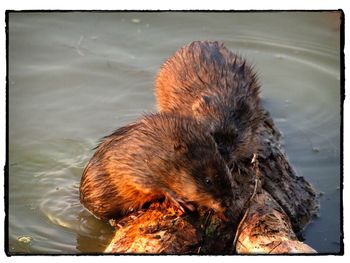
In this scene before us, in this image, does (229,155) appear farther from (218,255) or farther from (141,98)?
(141,98)

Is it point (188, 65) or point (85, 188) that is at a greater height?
point (188, 65)

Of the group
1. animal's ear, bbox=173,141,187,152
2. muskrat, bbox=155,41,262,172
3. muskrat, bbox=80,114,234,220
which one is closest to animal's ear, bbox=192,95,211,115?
muskrat, bbox=155,41,262,172

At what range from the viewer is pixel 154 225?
5.48 m

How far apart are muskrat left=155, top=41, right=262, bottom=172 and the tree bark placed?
441 millimetres

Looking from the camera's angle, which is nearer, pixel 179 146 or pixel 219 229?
pixel 219 229

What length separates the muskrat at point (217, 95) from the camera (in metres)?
6.62

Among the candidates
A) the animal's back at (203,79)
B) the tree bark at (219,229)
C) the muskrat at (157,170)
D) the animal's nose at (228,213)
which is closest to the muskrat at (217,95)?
the animal's back at (203,79)

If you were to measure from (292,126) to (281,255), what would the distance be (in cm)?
351

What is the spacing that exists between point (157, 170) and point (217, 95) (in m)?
1.41

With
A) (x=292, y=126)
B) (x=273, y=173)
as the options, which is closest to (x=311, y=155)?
(x=292, y=126)

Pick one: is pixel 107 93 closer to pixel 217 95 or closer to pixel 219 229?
pixel 217 95

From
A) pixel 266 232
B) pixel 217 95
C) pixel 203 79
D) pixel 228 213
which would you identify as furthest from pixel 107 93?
pixel 266 232

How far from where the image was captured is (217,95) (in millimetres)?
7078

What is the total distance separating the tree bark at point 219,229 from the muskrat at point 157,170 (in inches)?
5.2
